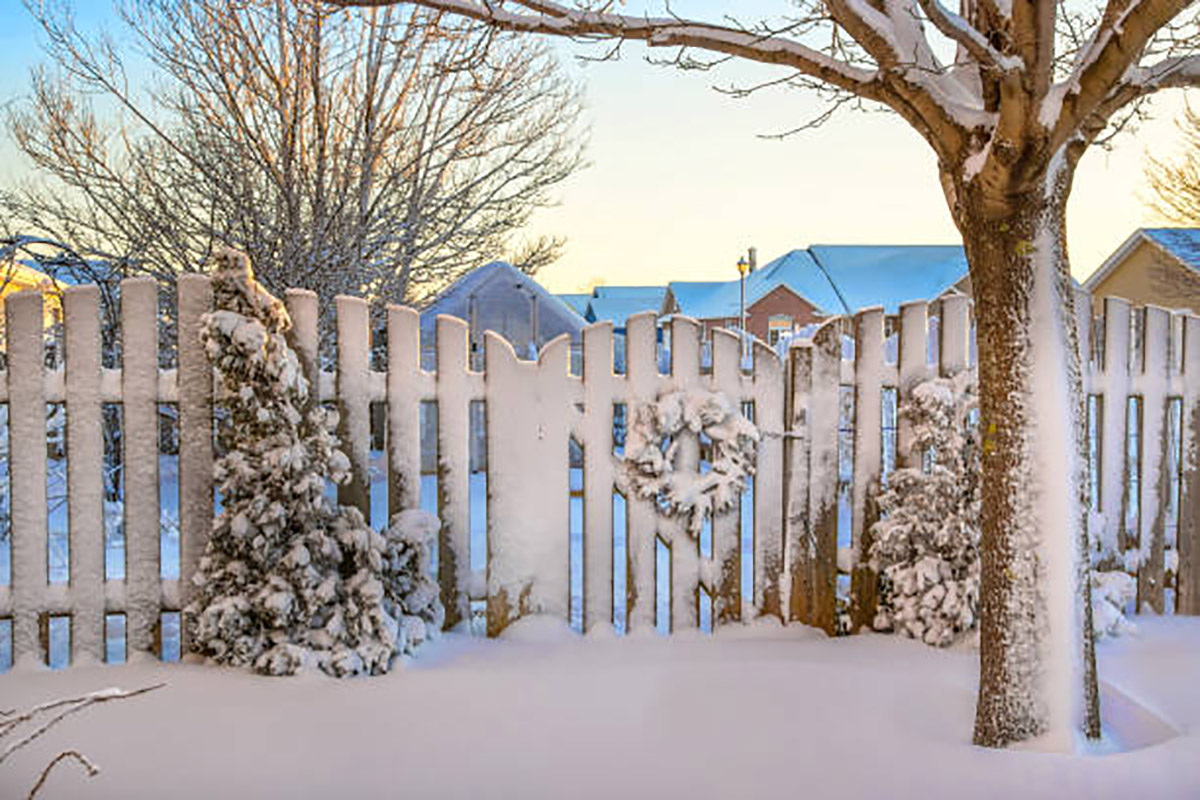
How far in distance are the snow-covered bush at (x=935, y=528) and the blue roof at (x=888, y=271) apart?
2721 centimetres

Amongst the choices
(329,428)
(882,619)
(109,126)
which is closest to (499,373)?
(329,428)

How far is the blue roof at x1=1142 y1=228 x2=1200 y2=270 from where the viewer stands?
18516mm

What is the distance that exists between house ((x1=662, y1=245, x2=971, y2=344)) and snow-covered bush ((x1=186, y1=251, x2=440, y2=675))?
89.6 ft

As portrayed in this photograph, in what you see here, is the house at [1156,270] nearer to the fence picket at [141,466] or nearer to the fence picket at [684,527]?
the fence picket at [684,527]

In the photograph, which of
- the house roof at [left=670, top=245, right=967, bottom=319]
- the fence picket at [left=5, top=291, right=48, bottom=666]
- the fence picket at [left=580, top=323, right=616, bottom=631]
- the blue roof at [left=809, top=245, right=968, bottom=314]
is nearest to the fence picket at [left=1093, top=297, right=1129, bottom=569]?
the fence picket at [left=580, top=323, right=616, bottom=631]

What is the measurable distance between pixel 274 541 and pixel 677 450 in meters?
1.91

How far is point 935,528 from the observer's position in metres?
3.78

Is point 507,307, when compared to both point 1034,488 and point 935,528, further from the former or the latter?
point 1034,488

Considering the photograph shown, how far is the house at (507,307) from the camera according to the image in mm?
16656

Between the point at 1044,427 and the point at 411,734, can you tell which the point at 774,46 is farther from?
the point at 411,734

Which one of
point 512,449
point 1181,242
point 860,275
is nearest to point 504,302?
point 512,449

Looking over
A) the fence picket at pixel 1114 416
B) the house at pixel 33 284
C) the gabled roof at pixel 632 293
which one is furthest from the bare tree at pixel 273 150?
the gabled roof at pixel 632 293

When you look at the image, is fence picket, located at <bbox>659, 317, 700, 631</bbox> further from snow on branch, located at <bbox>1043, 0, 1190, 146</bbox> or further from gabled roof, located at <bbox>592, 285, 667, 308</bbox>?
gabled roof, located at <bbox>592, 285, 667, 308</bbox>

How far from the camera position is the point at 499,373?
3.86 metres
